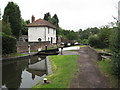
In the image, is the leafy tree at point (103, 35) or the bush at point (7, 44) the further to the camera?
the leafy tree at point (103, 35)

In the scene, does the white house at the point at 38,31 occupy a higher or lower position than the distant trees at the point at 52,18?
lower

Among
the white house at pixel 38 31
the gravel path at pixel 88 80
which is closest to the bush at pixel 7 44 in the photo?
the gravel path at pixel 88 80

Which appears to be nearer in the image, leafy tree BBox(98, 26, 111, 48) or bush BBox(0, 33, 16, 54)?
bush BBox(0, 33, 16, 54)

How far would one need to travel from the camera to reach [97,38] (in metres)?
24.2

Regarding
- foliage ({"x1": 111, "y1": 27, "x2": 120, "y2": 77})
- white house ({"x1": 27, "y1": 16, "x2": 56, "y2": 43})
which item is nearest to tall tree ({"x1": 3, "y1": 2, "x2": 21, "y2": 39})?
white house ({"x1": 27, "y1": 16, "x2": 56, "y2": 43})

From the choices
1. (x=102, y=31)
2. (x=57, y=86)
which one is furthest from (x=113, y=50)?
(x=102, y=31)

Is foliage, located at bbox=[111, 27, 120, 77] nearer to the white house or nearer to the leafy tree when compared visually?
the leafy tree

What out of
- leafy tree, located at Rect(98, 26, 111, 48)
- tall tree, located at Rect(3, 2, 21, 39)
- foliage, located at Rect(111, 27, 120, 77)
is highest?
tall tree, located at Rect(3, 2, 21, 39)

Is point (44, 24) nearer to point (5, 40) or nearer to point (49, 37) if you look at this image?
point (49, 37)

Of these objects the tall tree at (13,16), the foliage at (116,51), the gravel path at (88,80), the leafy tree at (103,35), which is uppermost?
the tall tree at (13,16)

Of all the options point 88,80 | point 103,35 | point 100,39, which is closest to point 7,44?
point 88,80

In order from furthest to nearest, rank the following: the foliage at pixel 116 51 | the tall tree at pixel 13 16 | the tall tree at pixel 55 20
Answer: the tall tree at pixel 55 20 < the tall tree at pixel 13 16 < the foliage at pixel 116 51

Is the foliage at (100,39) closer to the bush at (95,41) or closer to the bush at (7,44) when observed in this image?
the bush at (95,41)

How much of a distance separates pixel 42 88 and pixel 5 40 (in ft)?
40.1
